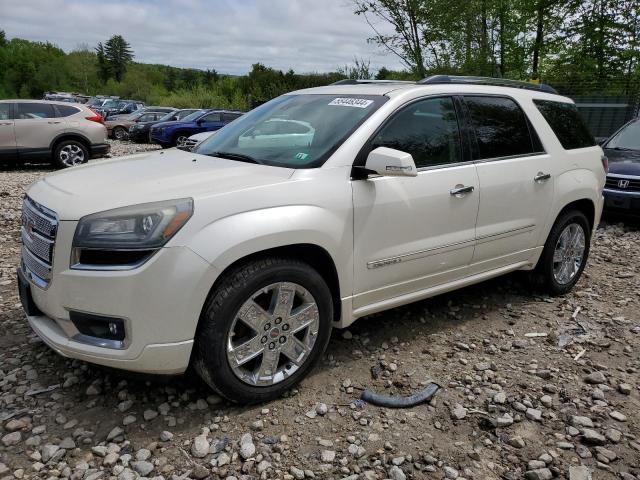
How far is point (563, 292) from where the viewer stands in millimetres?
4688

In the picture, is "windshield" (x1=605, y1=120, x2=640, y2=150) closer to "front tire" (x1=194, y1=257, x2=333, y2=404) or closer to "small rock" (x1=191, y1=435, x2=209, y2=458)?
"front tire" (x1=194, y1=257, x2=333, y2=404)

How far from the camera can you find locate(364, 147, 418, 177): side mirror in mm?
2896

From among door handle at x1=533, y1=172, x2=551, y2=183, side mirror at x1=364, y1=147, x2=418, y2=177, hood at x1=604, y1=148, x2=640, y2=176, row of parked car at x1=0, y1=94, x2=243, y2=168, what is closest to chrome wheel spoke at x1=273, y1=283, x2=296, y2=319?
side mirror at x1=364, y1=147, x2=418, y2=177

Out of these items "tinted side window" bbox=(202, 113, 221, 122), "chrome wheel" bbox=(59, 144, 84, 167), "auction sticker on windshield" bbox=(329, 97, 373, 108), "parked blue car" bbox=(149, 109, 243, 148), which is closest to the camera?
"auction sticker on windshield" bbox=(329, 97, 373, 108)

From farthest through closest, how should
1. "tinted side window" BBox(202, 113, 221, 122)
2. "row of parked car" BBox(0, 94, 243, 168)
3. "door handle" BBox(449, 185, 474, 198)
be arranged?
1. "tinted side window" BBox(202, 113, 221, 122)
2. "row of parked car" BBox(0, 94, 243, 168)
3. "door handle" BBox(449, 185, 474, 198)

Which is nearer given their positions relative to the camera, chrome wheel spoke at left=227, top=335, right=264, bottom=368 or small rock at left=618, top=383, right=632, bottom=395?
chrome wheel spoke at left=227, top=335, right=264, bottom=368

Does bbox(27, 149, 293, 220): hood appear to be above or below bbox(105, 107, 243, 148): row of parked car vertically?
below

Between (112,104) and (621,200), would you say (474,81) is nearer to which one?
(621,200)

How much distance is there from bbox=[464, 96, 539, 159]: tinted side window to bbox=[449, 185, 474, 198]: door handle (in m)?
0.32

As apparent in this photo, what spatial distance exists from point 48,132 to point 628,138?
11706mm

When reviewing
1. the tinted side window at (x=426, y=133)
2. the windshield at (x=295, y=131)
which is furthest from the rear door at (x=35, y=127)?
the tinted side window at (x=426, y=133)

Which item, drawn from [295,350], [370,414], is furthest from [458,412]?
[295,350]

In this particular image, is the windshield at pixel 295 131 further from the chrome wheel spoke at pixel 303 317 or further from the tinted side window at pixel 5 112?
the tinted side window at pixel 5 112

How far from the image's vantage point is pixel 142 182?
284 centimetres
